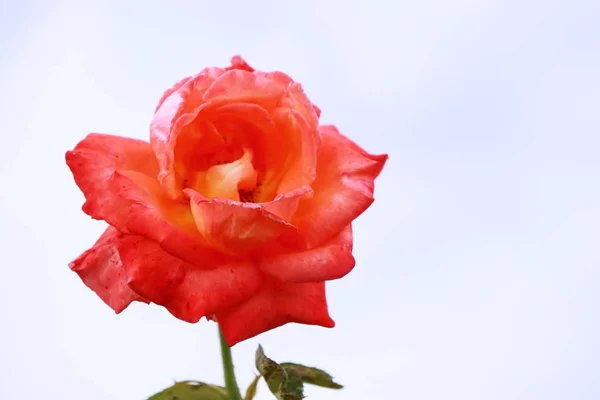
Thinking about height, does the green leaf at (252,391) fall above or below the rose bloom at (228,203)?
below

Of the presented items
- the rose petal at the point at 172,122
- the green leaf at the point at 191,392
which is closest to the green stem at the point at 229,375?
the green leaf at the point at 191,392

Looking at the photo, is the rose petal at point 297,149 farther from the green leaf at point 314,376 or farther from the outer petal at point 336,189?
the green leaf at point 314,376

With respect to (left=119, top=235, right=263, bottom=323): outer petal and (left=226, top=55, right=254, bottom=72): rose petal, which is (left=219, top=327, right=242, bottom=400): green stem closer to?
(left=119, top=235, right=263, bottom=323): outer petal

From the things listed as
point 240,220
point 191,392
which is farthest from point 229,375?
point 240,220

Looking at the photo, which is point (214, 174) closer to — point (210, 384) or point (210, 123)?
point (210, 123)

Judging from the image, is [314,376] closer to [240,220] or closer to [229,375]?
[229,375]

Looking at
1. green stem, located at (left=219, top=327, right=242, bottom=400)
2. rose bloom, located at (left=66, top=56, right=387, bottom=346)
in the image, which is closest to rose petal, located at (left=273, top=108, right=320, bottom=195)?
rose bloom, located at (left=66, top=56, right=387, bottom=346)

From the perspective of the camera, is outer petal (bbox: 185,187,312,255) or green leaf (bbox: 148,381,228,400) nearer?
outer petal (bbox: 185,187,312,255)
